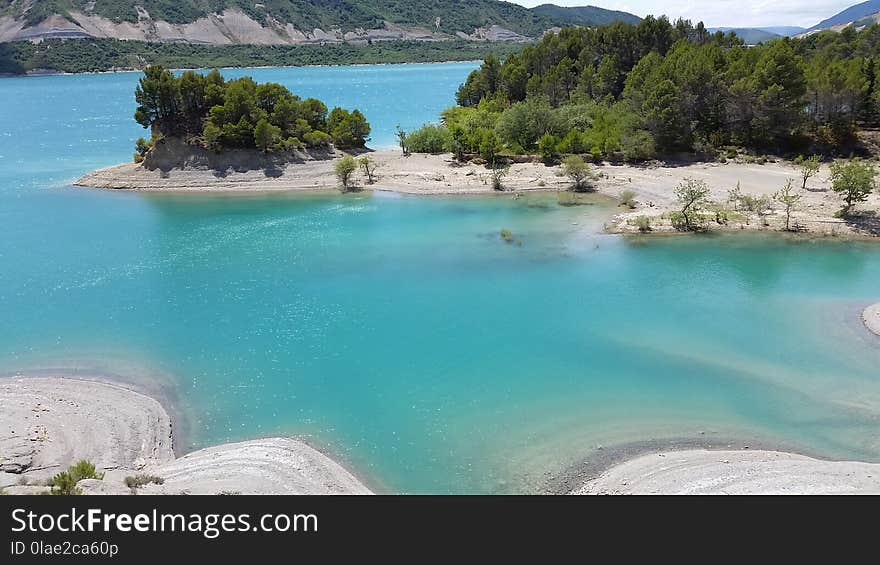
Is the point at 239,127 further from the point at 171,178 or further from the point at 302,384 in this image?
the point at 302,384

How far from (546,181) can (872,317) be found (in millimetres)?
35280

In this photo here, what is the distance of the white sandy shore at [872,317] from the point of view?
3101 centimetres

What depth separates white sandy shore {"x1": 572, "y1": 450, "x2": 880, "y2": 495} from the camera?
749 inches

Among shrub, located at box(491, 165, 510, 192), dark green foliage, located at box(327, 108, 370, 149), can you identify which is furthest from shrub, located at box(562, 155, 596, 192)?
dark green foliage, located at box(327, 108, 370, 149)

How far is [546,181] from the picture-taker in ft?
207

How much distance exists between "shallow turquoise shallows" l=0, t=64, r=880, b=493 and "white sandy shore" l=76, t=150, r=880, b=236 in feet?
12.0

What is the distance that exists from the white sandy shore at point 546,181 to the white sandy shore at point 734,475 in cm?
2824

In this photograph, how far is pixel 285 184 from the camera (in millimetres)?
66125

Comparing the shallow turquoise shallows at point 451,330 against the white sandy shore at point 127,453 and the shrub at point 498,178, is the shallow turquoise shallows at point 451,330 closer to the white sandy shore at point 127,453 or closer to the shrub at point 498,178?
the white sandy shore at point 127,453

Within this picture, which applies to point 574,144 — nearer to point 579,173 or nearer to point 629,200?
point 579,173

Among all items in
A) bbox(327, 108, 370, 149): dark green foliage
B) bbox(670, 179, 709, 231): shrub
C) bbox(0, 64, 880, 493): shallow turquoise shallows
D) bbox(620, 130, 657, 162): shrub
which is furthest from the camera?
bbox(327, 108, 370, 149): dark green foliage

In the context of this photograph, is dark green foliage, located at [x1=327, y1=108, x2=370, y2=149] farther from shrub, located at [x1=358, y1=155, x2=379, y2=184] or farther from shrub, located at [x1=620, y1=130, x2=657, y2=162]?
shrub, located at [x1=620, y1=130, x2=657, y2=162]

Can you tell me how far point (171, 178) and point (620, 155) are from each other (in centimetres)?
4898
